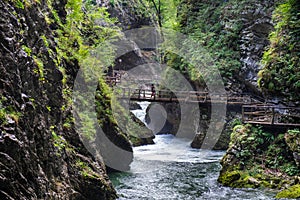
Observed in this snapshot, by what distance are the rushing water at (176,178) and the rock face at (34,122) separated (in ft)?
7.36

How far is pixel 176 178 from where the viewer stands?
13344mm

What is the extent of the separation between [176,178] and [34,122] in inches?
324

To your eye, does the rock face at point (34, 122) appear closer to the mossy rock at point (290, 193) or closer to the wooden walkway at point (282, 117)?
the mossy rock at point (290, 193)

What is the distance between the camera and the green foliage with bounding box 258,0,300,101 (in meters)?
13.2

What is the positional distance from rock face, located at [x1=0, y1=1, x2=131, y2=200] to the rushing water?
88.3 inches

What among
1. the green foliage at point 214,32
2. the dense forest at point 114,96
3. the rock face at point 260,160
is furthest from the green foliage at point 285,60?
the green foliage at point 214,32

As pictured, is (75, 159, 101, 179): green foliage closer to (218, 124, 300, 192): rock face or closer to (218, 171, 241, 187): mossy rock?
(218, 171, 241, 187): mossy rock

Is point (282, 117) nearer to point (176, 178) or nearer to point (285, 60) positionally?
point (285, 60)

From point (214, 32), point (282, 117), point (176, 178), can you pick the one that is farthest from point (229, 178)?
point (214, 32)

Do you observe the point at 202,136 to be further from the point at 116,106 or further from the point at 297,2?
the point at 297,2

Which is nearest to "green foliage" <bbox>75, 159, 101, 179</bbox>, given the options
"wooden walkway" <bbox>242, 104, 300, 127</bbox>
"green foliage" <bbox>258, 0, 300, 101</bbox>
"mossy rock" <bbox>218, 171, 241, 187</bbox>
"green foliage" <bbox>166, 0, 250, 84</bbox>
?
"mossy rock" <bbox>218, 171, 241, 187</bbox>

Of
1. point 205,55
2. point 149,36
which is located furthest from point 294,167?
point 149,36

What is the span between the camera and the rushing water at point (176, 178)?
1071 cm

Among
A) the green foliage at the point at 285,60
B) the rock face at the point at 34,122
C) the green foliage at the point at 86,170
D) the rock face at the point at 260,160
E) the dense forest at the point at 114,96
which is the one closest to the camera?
the rock face at the point at 34,122
